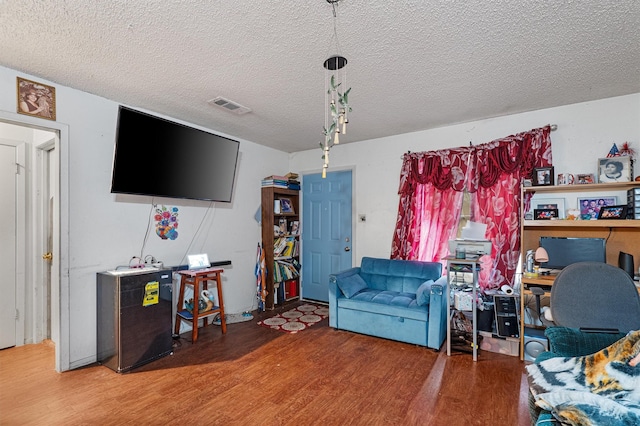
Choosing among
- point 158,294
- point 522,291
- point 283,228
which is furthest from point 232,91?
point 522,291

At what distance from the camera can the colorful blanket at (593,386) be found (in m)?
1.19

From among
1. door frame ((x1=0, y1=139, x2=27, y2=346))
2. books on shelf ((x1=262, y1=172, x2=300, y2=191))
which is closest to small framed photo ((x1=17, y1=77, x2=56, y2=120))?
door frame ((x1=0, y1=139, x2=27, y2=346))

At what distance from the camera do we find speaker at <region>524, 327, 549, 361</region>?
2.71 m

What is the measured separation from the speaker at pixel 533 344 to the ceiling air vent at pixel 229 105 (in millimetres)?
3447

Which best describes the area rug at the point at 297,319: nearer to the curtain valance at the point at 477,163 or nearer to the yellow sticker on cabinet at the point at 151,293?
the yellow sticker on cabinet at the point at 151,293

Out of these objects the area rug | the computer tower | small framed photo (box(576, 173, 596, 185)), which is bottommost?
the area rug

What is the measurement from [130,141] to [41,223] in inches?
63.8

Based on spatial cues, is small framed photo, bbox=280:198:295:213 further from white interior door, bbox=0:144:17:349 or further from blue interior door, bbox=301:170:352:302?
white interior door, bbox=0:144:17:349

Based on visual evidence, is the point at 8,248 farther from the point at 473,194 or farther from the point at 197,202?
the point at 473,194

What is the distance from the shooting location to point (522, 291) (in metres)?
2.76

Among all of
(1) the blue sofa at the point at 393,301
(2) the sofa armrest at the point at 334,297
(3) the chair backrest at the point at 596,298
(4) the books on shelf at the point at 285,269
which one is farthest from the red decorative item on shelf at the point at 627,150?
(4) the books on shelf at the point at 285,269

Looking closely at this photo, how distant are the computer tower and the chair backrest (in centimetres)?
78

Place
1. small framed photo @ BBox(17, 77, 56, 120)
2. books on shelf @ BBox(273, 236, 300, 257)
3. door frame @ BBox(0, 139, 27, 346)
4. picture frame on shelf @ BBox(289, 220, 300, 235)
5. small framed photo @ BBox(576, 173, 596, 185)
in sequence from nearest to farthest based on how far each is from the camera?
small framed photo @ BBox(17, 77, 56, 120) < small framed photo @ BBox(576, 173, 596, 185) < door frame @ BBox(0, 139, 27, 346) < books on shelf @ BBox(273, 236, 300, 257) < picture frame on shelf @ BBox(289, 220, 300, 235)

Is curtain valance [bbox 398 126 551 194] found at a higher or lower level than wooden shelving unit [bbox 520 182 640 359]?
higher
